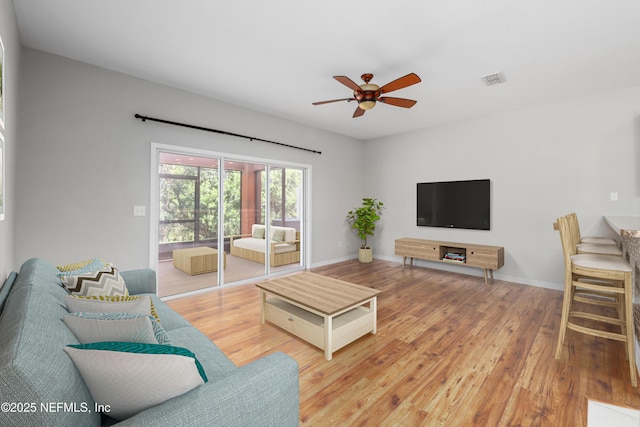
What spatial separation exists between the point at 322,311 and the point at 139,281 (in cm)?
158

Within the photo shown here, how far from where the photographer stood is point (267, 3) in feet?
6.88

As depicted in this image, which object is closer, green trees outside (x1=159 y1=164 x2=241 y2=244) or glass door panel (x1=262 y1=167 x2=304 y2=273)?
green trees outside (x1=159 y1=164 x2=241 y2=244)

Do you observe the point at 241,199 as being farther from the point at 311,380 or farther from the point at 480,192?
the point at 480,192

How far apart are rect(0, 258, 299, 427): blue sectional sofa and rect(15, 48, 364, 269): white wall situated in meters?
1.98

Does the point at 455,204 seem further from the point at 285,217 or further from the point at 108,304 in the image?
the point at 108,304

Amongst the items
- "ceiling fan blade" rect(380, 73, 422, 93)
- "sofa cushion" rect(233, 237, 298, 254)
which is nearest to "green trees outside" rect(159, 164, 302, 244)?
"sofa cushion" rect(233, 237, 298, 254)

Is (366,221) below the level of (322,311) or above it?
above

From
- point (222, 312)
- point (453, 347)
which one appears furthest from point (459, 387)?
point (222, 312)

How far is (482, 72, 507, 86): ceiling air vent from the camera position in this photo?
317cm

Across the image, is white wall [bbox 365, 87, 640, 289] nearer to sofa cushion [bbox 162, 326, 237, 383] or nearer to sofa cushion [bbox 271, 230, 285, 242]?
sofa cushion [bbox 271, 230, 285, 242]

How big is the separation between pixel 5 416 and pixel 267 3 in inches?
99.6

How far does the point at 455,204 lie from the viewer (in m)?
4.96

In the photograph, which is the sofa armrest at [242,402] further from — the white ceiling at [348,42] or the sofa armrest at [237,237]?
the sofa armrest at [237,237]

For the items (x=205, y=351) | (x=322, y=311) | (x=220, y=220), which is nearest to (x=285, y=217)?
(x=220, y=220)
